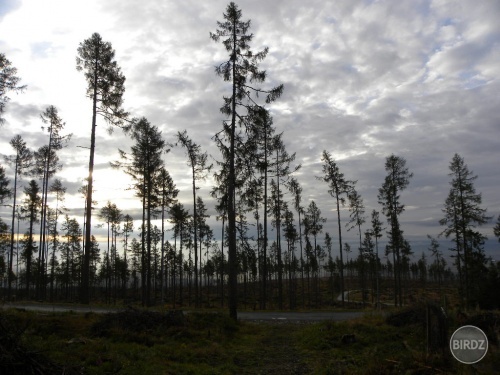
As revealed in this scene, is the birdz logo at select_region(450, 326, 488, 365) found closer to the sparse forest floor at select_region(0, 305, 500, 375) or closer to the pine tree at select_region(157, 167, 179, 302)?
the sparse forest floor at select_region(0, 305, 500, 375)

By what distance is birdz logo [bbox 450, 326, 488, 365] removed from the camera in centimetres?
357

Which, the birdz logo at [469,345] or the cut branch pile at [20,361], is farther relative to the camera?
the cut branch pile at [20,361]

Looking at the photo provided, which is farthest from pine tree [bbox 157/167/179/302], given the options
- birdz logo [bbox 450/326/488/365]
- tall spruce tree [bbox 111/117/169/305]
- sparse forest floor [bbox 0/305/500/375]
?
birdz logo [bbox 450/326/488/365]

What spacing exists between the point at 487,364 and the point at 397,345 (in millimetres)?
3384

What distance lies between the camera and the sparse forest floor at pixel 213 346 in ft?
22.7

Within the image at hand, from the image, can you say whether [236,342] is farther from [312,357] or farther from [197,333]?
[312,357]

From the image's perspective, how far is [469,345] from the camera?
3.66 metres

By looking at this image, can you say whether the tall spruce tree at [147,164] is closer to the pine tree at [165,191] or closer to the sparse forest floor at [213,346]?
the pine tree at [165,191]

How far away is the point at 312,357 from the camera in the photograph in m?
9.95

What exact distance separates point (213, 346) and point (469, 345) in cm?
867

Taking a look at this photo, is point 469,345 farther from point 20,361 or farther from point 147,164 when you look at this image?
point 147,164

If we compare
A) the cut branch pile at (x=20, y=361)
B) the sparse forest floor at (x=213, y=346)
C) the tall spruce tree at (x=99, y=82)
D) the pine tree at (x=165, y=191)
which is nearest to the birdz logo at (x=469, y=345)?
the sparse forest floor at (x=213, y=346)

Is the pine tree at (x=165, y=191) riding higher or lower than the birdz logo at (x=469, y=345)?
higher

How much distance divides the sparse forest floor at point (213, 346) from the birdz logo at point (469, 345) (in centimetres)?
328
